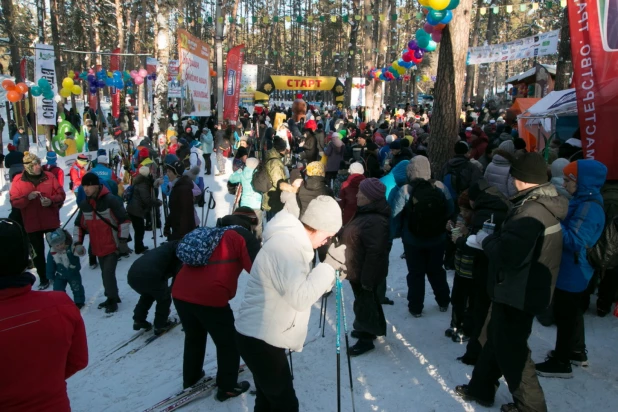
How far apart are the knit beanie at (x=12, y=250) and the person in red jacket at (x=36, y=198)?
183 inches

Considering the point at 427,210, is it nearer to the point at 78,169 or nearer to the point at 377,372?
the point at 377,372

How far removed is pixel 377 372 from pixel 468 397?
792 millimetres

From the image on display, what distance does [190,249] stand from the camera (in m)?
3.21

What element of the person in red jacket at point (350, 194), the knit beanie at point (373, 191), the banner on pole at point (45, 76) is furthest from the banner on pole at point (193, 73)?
the knit beanie at point (373, 191)

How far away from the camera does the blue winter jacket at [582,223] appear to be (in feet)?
10.7

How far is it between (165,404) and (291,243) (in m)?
1.96

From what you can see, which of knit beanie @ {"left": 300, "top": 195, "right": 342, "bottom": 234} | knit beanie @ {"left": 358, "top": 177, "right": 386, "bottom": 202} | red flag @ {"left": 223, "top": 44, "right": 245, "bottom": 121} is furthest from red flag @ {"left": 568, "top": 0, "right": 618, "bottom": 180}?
red flag @ {"left": 223, "top": 44, "right": 245, "bottom": 121}

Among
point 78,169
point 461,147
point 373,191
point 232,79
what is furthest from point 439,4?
point 232,79

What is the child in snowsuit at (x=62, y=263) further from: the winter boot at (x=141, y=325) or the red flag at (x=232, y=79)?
the red flag at (x=232, y=79)

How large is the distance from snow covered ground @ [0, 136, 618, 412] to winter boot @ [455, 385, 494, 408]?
0.04 m

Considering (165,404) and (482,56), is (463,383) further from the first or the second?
(482,56)

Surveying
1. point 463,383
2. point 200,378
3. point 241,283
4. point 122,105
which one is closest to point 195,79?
point 241,283

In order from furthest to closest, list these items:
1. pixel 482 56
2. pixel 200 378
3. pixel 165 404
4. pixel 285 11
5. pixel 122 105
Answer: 1. pixel 285 11
2. pixel 122 105
3. pixel 482 56
4. pixel 200 378
5. pixel 165 404

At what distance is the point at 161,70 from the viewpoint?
48.2 ft
